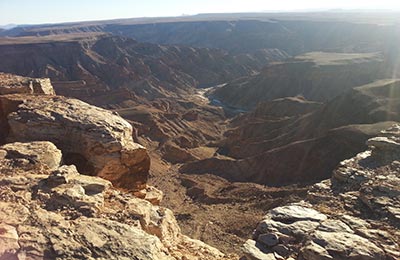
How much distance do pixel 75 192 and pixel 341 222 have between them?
7.02 metres

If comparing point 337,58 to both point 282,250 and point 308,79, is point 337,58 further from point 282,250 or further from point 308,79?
point 282,250

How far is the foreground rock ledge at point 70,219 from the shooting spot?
9117 millimetres

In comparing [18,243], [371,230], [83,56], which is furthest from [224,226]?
[83,56]

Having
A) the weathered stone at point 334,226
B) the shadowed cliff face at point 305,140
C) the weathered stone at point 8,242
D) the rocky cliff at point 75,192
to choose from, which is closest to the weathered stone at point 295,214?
the weathered stone at point 334,226

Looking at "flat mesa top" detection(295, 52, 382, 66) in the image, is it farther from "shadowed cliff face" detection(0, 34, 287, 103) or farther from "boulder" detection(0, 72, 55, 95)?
"boulder" detection(0, 72, 55, 95)

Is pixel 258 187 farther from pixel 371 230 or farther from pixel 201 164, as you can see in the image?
pixel 371 230

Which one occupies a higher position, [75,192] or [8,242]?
[8,242]

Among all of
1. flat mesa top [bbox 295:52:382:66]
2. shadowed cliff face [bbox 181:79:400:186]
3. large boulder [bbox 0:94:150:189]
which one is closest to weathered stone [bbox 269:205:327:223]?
large boulder [bbox 0:94:150:189]

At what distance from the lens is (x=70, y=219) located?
10.3 metres

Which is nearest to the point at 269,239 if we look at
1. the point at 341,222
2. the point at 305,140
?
the point at 341,222

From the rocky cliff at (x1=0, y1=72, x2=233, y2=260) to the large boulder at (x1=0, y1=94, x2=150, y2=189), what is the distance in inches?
1.5

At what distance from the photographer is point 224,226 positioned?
3109 centimetres

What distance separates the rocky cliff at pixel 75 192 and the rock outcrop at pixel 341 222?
231cm

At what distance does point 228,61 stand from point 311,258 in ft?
404
